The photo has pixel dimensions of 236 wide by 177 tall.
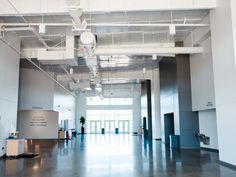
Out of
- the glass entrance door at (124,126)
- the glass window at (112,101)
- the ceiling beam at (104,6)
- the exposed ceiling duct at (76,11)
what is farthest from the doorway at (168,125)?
the glass entrance door at (124,126)

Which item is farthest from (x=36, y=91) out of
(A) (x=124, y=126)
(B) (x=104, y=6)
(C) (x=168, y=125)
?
(A) (x=124, y=126)

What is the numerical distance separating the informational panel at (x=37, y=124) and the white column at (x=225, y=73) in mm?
14812

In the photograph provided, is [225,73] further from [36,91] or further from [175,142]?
[36,91]

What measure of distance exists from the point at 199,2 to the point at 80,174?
612cm

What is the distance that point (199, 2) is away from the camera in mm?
7586

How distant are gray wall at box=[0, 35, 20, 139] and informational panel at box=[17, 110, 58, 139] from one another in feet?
29.1

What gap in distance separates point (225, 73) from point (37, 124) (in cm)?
1558

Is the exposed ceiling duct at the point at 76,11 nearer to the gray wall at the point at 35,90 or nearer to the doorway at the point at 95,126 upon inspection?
the gray wall at the point at 35,90

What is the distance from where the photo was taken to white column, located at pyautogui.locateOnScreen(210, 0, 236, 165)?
6.61 m

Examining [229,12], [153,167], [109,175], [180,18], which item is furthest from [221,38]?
[109,175]

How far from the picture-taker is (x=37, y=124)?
1898 cm

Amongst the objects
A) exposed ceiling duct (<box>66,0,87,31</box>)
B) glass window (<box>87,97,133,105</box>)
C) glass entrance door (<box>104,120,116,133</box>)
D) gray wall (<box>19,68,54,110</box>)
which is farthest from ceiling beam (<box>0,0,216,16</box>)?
glass entrance door (<box>104,120,116,133</box>)

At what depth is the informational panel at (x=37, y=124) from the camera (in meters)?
18.6

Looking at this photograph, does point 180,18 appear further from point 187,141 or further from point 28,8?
point 187,141
